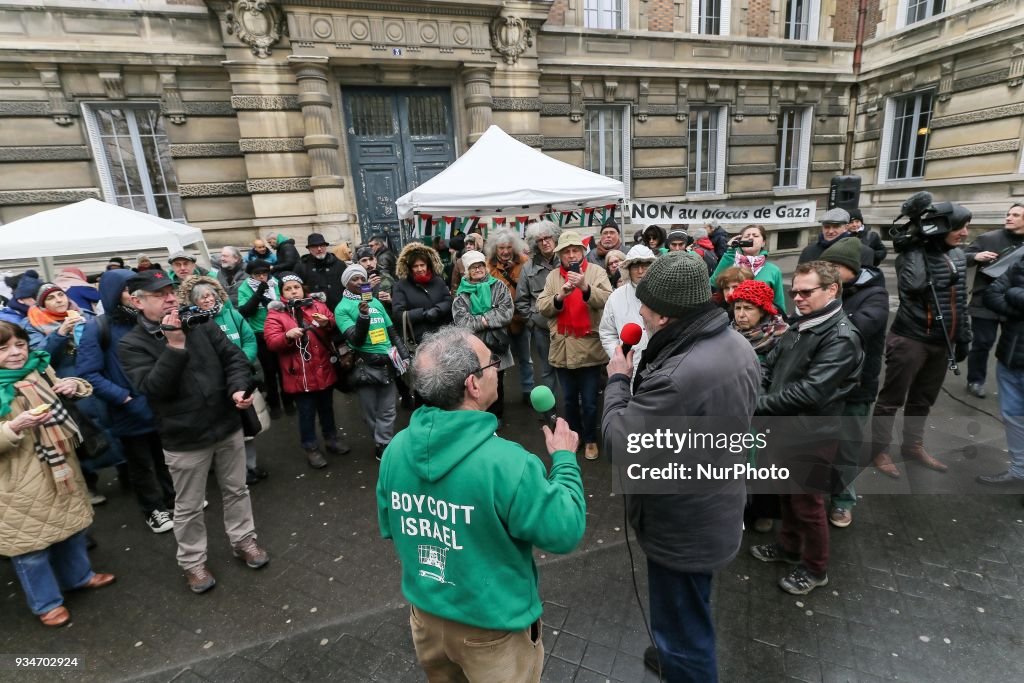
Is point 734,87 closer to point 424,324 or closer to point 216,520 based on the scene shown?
point 424,324

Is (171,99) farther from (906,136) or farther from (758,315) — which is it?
(906,136)

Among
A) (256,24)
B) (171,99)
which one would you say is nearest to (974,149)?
(256,24)

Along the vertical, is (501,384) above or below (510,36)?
below

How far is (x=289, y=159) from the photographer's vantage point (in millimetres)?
9781

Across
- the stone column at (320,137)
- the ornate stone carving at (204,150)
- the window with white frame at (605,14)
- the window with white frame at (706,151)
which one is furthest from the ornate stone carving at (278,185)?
the window with white frame at (706,151)

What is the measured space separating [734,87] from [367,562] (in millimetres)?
14181

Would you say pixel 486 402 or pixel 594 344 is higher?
pixel 486 402

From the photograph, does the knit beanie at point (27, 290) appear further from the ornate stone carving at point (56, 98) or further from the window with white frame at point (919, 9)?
the window with white frame at point (919, 9)

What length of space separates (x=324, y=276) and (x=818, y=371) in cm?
547

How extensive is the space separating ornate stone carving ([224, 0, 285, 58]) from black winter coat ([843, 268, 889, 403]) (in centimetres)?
1016

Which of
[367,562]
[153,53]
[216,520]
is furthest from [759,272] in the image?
[153,53]

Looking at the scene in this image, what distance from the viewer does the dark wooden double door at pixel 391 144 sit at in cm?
1036

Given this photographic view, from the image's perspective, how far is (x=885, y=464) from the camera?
13.7ft

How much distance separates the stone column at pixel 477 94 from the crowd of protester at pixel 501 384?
17.6 ft
